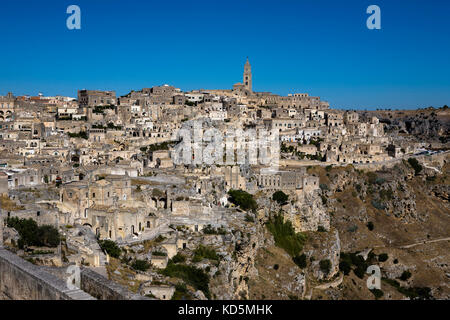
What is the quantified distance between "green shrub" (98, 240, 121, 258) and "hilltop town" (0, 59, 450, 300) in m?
0.09

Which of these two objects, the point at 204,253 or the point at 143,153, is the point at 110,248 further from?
the point at 143,153

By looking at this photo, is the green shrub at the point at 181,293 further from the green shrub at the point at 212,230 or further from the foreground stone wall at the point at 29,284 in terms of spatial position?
the green shrub at the point at 212,230

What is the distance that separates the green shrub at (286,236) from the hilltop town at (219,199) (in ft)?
0.49

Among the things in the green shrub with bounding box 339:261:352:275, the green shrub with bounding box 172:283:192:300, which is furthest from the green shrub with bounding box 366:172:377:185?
the green shrub with bounding box 172:283:192:300

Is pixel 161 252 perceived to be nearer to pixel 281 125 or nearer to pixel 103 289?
pixel 103 289

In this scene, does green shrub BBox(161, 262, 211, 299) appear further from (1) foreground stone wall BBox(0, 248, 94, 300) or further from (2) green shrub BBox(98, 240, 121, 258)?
(1) foreground stone wall BBox(0, 248, 94, 300)

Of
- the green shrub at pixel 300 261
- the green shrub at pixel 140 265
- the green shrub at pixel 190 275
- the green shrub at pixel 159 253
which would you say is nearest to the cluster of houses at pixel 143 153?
the green shrub at pixel 159 253

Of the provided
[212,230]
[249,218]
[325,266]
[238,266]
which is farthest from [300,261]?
[212,230]

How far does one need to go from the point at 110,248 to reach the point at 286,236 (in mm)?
17648

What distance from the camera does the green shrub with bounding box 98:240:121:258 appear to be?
19.2 metres

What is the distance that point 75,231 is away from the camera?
66.0ft
